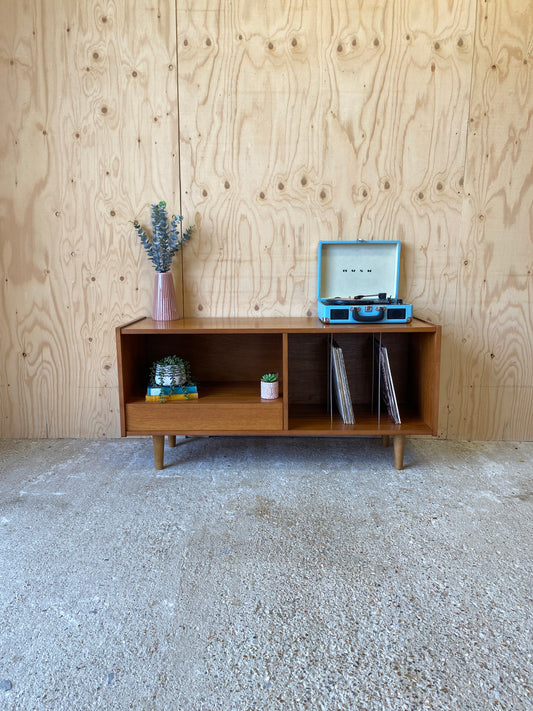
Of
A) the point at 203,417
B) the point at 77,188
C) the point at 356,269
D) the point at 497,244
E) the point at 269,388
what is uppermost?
the point at 77,188

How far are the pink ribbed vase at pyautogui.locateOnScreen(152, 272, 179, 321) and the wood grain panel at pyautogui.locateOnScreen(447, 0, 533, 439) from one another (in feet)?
4.30

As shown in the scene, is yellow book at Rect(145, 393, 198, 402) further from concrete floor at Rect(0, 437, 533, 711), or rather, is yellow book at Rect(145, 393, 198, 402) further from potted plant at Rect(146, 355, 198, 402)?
concrete floor at Rect(0, 437, 533, 711)

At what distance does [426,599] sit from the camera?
1.16m

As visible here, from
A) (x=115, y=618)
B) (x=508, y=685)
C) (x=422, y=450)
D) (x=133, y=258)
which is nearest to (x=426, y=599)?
(x=508, y=685)

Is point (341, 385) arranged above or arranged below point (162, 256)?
below

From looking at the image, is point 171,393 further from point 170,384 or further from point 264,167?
point 264,167

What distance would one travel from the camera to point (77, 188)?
7.00 ft

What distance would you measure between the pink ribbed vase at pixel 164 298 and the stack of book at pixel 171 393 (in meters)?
0.33

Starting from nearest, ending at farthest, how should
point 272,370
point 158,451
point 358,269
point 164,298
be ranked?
point 158,451
point 164,298
point 358,269
point 272,370

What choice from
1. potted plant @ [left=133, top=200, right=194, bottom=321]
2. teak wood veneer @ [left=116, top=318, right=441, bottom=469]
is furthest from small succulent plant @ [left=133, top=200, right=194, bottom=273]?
teak wood veneer @ [left=116, top=318, right=441, bottom=469]

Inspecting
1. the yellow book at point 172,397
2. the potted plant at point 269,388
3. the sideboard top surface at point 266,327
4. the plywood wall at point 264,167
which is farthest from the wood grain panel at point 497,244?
the yellow book at point 172,397

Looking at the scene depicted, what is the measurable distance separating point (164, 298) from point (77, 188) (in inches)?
26.1

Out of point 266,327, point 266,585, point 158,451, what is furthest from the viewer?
point 158,451

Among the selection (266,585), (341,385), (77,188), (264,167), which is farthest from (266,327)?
(77,188)
